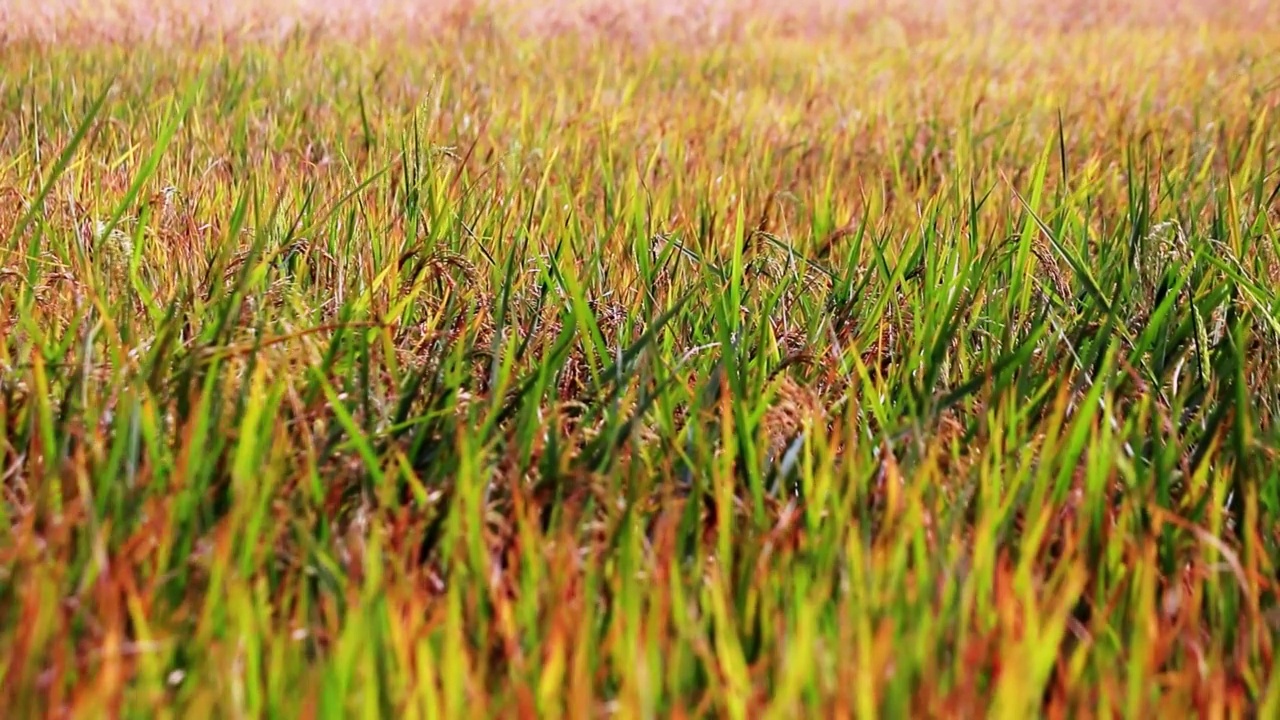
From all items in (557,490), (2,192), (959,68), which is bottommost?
(959,68)

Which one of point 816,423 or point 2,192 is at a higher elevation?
point 816,423

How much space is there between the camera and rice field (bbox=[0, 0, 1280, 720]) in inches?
29.4

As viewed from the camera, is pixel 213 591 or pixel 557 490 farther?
pixel 557 490

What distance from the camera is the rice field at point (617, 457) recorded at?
0.75 metres

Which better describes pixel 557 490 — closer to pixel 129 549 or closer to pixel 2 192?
pixel 129 549

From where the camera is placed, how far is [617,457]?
0.96 meters

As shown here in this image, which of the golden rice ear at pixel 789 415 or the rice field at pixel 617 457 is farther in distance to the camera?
the golden rice ear at pixel 789 415

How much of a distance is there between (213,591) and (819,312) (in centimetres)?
79

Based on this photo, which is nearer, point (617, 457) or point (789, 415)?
point (617, 457)

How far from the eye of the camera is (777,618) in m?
0.77

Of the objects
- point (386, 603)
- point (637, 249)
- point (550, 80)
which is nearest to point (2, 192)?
point (637, 249)

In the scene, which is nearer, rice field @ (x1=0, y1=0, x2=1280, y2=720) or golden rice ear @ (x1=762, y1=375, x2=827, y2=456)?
rice field @ (x1=0, y1=0, x2=1280, y2=720)

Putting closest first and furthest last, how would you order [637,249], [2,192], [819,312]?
[819,312] → [637,249] → [2,192]

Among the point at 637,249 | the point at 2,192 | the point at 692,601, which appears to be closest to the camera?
the point at 692,601
